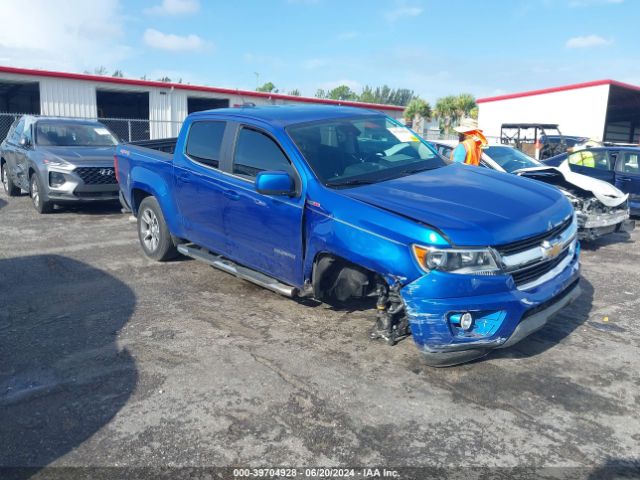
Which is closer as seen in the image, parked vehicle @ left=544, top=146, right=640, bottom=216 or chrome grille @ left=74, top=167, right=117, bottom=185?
chrome grille @ left=74, top=167, right=117, bottom=185

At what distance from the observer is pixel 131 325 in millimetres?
4777

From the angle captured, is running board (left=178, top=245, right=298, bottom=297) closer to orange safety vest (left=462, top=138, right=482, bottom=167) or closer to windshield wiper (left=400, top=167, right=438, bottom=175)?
windshield wiper (left=400, top=167, right=438, bottom=175)

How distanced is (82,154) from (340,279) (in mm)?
7659

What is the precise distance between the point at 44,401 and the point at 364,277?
234cm

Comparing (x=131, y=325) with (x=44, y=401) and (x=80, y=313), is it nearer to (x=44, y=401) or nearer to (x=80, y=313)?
(x=80, y=313)

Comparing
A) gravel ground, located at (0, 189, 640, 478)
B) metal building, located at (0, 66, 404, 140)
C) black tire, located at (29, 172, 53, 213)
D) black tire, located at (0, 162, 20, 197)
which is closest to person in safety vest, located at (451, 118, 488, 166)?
gravel ground, located at (0, 189, 640, 478)

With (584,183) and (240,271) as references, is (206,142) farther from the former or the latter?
(584,183)

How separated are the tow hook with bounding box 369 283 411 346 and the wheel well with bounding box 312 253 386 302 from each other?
0.11m

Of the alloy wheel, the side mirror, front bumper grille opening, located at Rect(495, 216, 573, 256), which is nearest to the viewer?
front bumper grille opening, located at Rect(495, 216, 573, 256)

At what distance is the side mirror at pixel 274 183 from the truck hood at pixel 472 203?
48cm

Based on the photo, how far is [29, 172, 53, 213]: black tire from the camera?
32.3 ft

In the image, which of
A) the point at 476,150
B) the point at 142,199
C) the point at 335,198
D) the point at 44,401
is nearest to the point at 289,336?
the point at 335,198

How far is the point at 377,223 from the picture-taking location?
146 inches

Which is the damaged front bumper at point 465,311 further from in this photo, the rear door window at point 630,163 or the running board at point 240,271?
the rear door window at point 630,163
